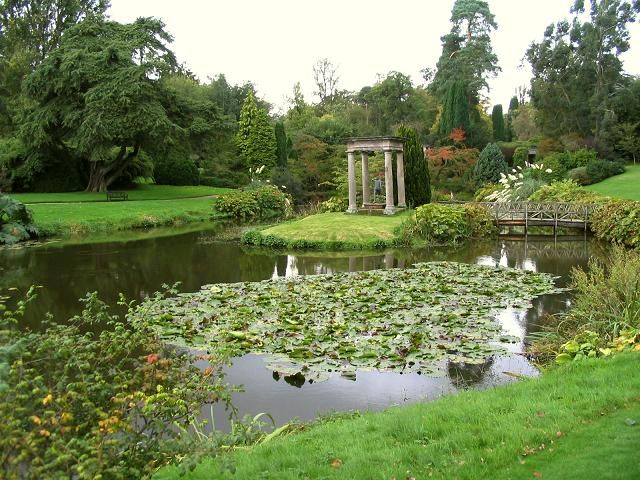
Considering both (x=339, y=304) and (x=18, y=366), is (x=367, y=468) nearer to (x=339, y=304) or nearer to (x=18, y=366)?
(x=18, y=366)

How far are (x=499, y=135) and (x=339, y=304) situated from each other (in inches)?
1517

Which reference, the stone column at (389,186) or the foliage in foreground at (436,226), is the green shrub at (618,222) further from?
the stone column at (389,186)

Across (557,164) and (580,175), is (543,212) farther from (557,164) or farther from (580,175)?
(580,175)

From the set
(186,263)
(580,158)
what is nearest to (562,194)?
(580,158)

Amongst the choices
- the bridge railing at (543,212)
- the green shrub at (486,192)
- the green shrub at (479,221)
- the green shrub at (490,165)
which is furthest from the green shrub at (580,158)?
the green shrub at (479,221)

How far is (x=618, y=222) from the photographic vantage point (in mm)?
20188

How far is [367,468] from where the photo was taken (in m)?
4.42

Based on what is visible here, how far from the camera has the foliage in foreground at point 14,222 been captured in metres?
21.9

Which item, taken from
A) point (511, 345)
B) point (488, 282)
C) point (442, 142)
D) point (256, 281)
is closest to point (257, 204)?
point (442, 142)

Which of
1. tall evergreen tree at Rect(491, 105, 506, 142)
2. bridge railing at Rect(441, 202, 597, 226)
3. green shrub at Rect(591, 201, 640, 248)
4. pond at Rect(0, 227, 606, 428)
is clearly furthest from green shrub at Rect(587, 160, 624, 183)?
pond at Rect(0, 227, 606, 428)

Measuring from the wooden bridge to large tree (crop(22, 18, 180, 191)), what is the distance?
58.4 feet

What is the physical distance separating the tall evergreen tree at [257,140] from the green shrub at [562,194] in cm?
2215

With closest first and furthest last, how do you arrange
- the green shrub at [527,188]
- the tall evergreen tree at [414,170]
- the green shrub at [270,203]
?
the tall evergreen tree at [414,170]
the green shrub at [527,188]
the green shrub at [270,203]

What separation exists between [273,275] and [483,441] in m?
11.2
